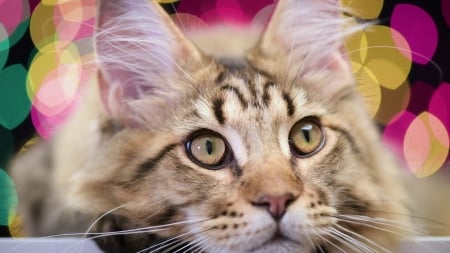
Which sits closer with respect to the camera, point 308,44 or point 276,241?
point 276,241

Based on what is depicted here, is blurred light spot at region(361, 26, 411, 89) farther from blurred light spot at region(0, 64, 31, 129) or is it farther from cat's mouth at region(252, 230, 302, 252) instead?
blurred light spot at region(0, 64, 31, 129)

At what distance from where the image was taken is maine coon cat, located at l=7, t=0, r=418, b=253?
0.89 m

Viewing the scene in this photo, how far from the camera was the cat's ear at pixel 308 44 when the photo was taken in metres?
1.02

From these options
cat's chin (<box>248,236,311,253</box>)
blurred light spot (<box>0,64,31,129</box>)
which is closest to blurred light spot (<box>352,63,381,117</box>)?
cat's chin (<box>248,236,311,253</box>)

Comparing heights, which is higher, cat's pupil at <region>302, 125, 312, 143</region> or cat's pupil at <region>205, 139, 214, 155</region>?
cat's pupil at <region>302, 125, 312, 143</region>

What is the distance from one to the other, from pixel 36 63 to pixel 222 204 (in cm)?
42

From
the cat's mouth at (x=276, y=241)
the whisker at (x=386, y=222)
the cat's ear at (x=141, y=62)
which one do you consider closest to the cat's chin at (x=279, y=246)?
the cat's mouth at (x=276, y=241)

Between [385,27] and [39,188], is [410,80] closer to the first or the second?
[385,27]

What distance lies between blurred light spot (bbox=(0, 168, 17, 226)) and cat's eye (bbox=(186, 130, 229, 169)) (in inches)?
12.9

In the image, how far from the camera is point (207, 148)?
0.94 meters

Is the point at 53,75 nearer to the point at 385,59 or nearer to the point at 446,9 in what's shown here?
the point at 385,59

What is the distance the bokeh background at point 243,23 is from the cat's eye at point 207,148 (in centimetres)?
22

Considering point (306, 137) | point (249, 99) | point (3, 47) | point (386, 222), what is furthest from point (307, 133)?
point (3, 47)

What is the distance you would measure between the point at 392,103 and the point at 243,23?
32cm
